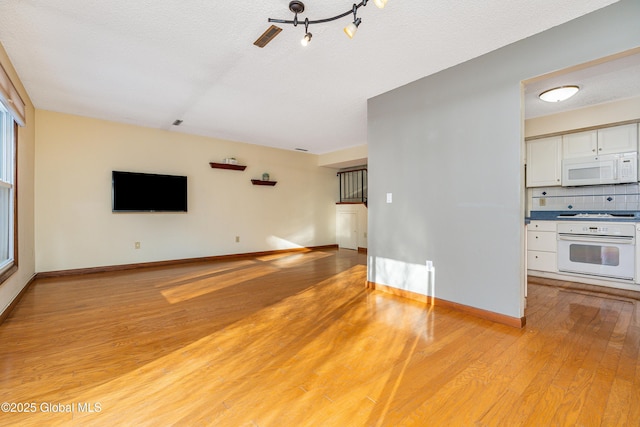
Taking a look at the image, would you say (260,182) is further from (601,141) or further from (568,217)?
(601,141)

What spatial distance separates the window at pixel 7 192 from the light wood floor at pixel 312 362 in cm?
54

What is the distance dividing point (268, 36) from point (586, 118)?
4.26 metres

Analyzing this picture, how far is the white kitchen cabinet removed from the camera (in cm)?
411

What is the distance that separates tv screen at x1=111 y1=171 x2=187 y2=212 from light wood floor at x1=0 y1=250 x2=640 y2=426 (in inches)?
71.1

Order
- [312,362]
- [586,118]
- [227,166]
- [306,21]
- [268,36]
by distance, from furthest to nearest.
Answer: [227,166] → [586,118] → [268,36] → [306,21] → [312,362]

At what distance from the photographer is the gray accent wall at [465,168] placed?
7.48ft

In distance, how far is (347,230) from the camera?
7.53 meters

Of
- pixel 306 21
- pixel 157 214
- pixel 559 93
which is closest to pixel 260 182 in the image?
pixel 157 214

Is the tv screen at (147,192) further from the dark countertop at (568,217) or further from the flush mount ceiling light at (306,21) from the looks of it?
the dark countertop at (568,217)

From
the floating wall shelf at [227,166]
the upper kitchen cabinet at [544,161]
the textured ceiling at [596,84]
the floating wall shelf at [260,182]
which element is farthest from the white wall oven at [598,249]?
the floating wall shelf at [227,166]

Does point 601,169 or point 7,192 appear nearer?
point 7,192

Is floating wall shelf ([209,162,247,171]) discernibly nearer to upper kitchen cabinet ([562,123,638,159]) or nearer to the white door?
the white door

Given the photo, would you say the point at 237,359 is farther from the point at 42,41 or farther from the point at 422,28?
the point at 42,41

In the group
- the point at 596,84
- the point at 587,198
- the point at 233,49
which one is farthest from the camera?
the point at 587,198
